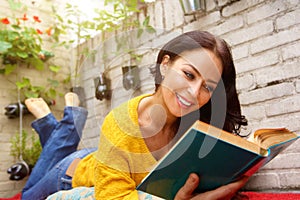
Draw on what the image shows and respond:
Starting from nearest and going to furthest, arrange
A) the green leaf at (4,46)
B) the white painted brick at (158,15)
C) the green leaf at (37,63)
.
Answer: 1. the white painted brick at (158,15)
2. the green leaf at (4,46)
3. the green leaf at (37,63)

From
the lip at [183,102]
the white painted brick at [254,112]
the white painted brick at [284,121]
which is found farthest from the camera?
the white painted brick at [254,112]

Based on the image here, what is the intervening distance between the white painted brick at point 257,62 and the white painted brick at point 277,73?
2cm

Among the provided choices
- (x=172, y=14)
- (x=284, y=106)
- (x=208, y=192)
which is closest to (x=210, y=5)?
(x=172, y=14)

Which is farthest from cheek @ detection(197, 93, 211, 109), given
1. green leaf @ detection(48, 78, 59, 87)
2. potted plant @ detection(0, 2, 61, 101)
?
green leaf @ detection(48, 78, 59, 87)

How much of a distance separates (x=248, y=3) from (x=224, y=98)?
2.56ft

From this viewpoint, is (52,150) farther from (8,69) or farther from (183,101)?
(183,101)

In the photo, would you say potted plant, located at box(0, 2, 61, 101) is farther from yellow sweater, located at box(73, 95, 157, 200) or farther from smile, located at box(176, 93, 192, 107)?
smile, located at box(176, 93, 192, 107)

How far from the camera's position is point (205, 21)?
1.67 m

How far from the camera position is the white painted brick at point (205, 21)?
5.31 feet

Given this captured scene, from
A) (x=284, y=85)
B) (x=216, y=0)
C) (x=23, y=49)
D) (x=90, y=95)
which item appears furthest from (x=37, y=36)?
(x=284, y=85)

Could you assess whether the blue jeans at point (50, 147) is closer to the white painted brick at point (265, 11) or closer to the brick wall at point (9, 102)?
the brick wall at point (9, 102)

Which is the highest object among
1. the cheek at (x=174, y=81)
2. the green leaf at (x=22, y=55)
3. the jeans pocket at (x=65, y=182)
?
the green leaf at (x=22, y=55)

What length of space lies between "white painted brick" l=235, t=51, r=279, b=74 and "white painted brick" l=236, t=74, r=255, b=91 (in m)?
0.03

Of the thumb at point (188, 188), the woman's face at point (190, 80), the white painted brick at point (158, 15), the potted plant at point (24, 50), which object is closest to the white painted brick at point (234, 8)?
the white painted brick at point (158, 15)
